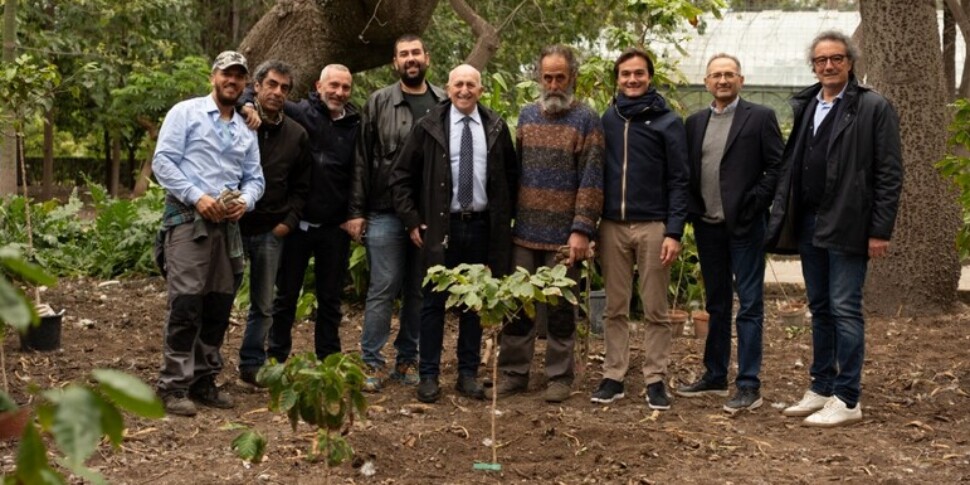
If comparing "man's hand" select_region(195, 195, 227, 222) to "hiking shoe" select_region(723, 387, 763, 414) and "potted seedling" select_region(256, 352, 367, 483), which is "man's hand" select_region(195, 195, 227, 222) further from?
"hiking shoe" select_region(723, 387, 763, 414)

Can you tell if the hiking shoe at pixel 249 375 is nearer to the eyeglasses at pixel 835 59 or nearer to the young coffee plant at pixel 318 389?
the young coffee plant at pixel 318 389

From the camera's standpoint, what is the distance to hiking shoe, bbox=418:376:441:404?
22.3 ft

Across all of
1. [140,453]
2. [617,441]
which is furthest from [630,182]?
[140,453]

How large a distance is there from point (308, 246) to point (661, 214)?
202 cm

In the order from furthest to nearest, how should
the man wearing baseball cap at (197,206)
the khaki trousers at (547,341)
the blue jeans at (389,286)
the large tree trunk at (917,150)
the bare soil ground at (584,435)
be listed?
1. the large tree trunk at (917,150)
2. the blue jeans at (389,286)
3. the khaki trousers at (547,341)
4. the man wearing baseball cap at (197,206)
5. the bare soil ground at (584,435)

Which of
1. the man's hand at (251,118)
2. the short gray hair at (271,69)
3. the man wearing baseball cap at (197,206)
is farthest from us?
the short gray hair at (271,69)

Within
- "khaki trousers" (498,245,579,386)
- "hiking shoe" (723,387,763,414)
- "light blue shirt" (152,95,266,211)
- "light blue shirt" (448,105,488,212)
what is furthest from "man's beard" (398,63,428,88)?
"hiking shoe" (723,387,763,414)

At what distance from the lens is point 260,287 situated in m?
6.85

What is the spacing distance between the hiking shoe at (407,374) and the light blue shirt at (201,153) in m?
Result: 1.42

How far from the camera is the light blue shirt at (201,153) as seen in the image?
6.18 metres

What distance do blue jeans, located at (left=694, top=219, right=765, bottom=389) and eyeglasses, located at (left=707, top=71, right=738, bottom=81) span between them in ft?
2.59

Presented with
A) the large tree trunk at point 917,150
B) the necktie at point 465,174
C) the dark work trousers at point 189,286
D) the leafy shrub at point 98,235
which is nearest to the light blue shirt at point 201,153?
the dark work trousers at point 189,286

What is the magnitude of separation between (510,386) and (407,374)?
632mm

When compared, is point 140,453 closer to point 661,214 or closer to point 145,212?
point 661,214
